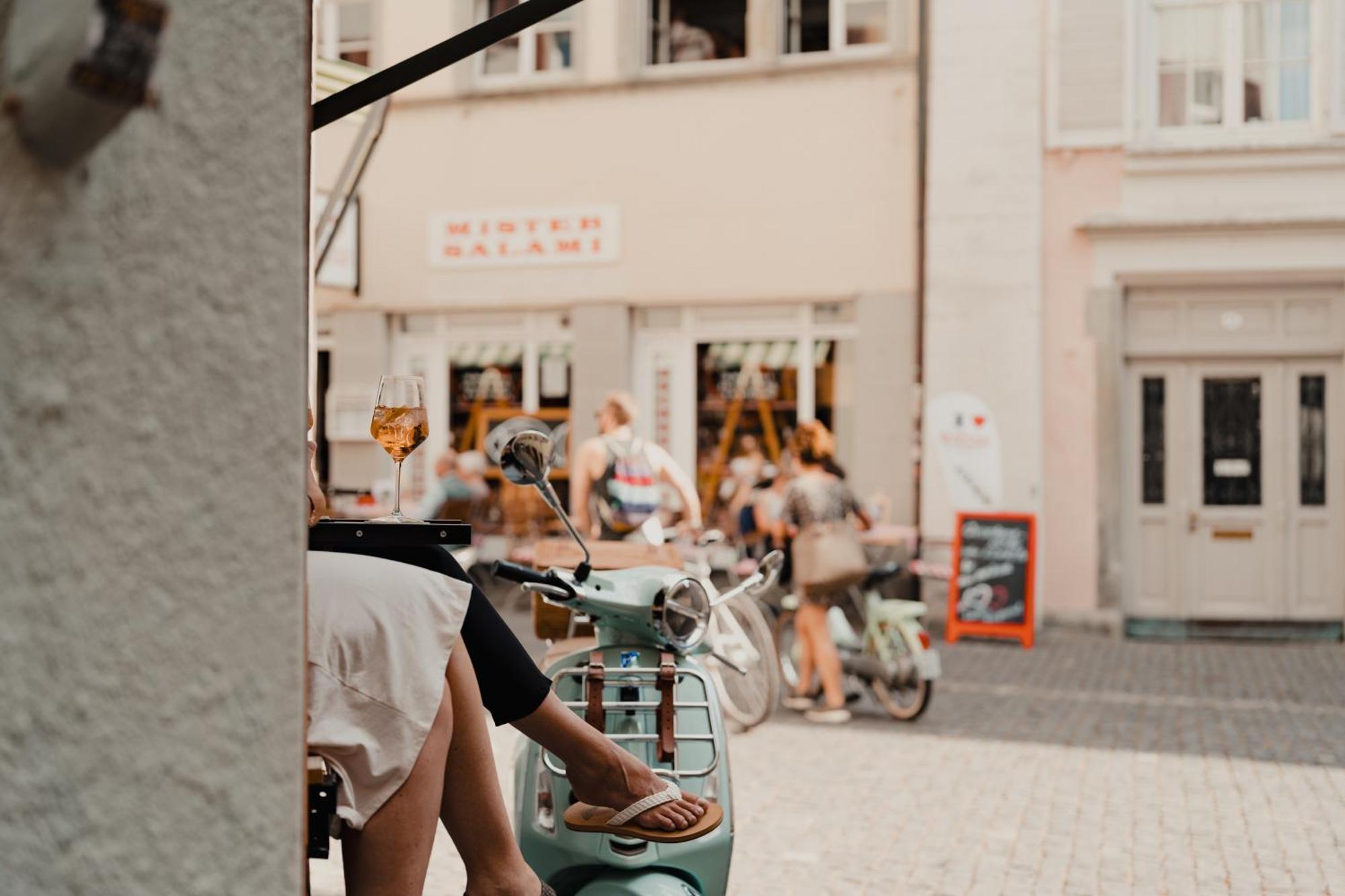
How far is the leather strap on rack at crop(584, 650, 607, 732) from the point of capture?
11.8 feet

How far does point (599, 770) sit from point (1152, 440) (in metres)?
10.4

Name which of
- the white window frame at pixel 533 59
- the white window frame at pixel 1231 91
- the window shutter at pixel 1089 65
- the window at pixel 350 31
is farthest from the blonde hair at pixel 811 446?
the window at pixel 350 31

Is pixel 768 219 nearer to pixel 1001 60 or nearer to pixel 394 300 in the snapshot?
pixel 1001 60

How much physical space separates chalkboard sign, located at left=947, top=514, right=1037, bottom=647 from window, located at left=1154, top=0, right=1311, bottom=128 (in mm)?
3568

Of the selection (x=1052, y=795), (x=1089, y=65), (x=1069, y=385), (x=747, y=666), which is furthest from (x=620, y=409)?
(x=1089, y=65)

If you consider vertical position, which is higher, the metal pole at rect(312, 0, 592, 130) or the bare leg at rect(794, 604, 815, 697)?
the metal pole at rect(312, 0, 592, 130)

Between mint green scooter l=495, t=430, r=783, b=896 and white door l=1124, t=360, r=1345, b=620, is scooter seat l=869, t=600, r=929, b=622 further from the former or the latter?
white door l=1124, t=360, r=1345, b=620

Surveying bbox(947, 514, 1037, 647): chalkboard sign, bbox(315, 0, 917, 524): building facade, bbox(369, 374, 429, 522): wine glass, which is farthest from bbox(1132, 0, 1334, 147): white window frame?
bbox(369, 374, 429, 522): wine glass

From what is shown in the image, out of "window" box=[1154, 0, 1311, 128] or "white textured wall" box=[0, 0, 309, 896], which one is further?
"window" box=[1154, 0, 1311, 128]

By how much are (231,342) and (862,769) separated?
5560 mm

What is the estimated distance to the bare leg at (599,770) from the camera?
120 inches

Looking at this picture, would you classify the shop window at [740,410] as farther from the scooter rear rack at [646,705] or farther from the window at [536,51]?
the scooter rear rack at [646,705]

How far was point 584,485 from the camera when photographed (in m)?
8.38

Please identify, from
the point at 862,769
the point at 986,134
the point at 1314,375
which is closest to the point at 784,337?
the point at 986,134
